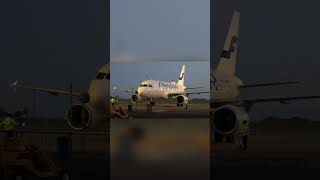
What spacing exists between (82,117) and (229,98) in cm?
507

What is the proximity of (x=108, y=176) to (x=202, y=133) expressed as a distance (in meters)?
4.91

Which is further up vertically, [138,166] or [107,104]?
[107,104]

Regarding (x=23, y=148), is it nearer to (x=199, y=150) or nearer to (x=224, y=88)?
(x=199, y=150)

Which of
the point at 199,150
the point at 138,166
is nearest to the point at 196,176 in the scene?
the point at 138,166

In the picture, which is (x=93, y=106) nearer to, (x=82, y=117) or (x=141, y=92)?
(x=82, y=117)

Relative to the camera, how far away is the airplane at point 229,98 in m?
14.9

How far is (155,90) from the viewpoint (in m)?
35.3

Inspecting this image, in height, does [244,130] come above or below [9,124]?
below

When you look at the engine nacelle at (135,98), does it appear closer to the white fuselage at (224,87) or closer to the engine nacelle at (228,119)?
the white fuselage at (224,87)

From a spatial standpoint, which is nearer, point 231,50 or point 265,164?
point 265,164

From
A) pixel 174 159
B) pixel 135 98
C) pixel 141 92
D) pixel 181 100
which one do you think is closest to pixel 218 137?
pixel 174 159

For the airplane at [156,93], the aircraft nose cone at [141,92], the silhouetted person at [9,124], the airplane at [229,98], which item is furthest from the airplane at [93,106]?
the aircraft nose cone at [141,92]

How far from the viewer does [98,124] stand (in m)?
15.9

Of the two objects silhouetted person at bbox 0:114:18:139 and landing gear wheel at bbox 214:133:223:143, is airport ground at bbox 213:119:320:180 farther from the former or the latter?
silhouetted person at bbox 0:114:18:139
